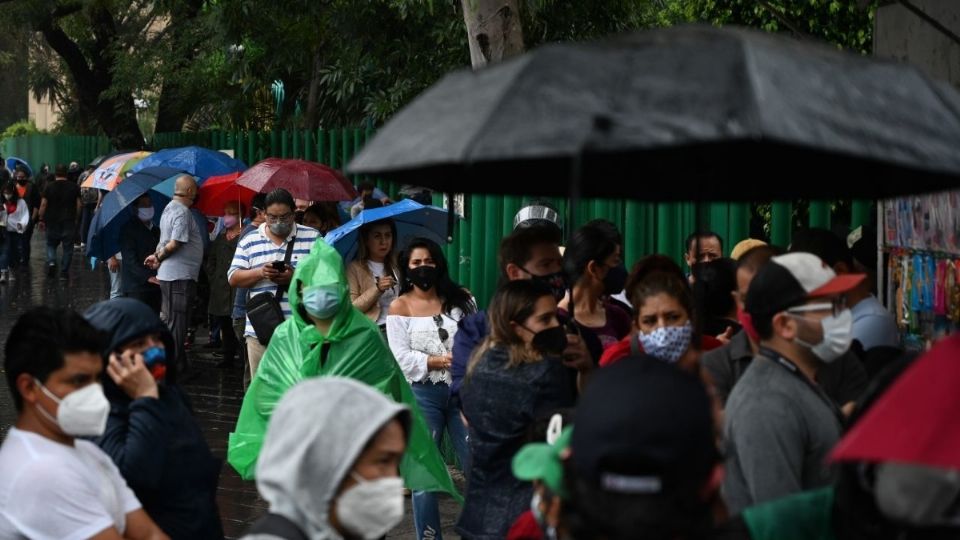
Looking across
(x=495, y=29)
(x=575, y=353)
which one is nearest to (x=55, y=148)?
(x=495, y=29)

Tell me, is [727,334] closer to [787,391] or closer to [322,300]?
[322,300]

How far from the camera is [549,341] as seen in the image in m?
6.11

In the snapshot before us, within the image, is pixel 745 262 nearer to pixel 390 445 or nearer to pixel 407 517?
pixel 390 445

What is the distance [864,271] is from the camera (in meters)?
7.56


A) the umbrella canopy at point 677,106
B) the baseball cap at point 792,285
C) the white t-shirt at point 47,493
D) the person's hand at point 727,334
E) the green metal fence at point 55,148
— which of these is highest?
the green metal fence at point 55,148

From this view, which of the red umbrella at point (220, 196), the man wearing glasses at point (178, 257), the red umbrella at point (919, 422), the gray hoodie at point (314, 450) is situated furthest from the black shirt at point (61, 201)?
the red umbrella at point (919, 422)

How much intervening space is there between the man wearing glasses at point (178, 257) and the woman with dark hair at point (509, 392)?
28.3 ft

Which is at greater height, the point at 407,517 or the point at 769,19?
the point at 769,19

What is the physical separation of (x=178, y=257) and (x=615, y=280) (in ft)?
25.6

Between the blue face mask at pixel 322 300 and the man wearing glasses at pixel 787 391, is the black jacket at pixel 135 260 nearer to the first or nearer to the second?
the blue face mask at pixel 322 300

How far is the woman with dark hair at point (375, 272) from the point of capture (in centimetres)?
1009

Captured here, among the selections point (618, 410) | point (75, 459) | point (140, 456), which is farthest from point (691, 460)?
point (140, 456)

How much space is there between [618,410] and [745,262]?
3116 mm

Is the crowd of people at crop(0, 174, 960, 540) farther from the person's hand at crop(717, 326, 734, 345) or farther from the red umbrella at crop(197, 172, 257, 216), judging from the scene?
the red umbrella at crop(197, 172, 257, 216)
